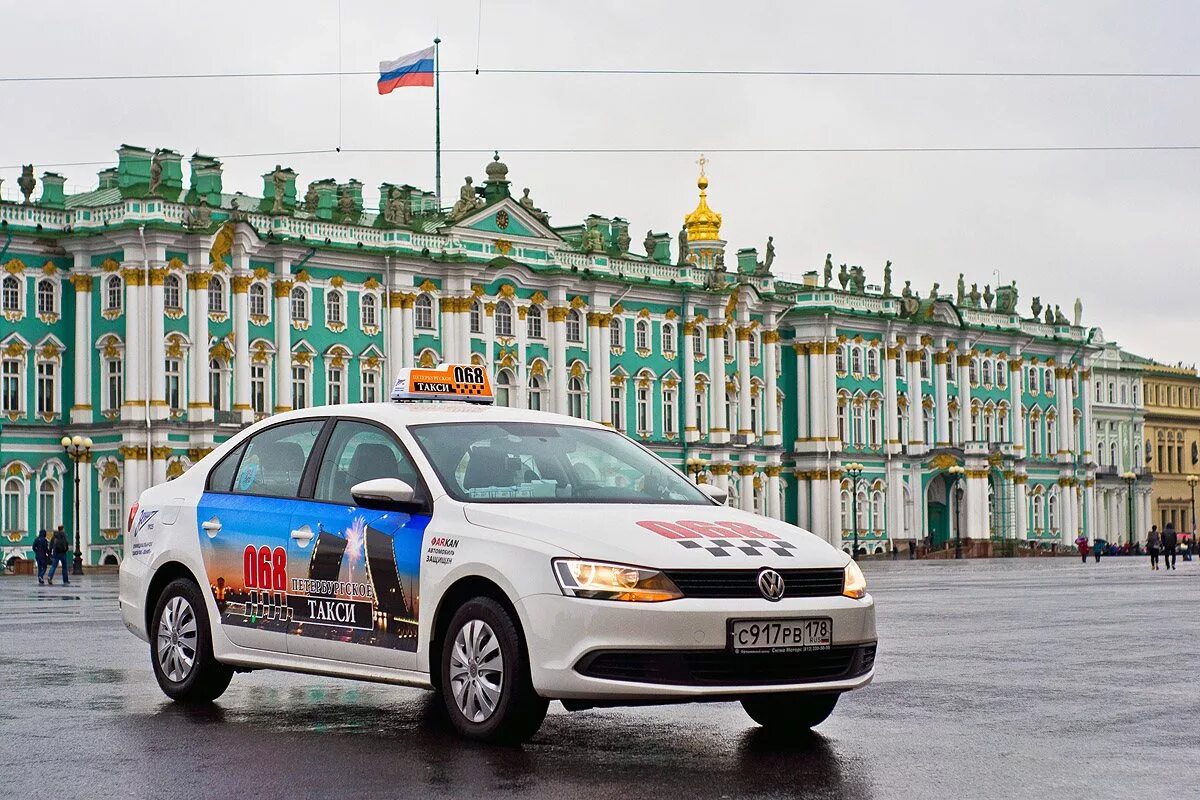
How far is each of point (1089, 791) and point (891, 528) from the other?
89.4m

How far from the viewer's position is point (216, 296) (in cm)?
6894

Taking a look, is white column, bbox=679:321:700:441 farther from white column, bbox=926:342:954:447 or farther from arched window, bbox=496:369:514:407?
white column, bbox=926:342:954:447

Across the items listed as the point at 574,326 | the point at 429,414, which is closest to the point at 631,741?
the point at 429,414

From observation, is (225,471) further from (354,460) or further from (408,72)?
(408,72)

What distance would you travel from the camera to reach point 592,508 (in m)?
10.7

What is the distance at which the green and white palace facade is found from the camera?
6656cm

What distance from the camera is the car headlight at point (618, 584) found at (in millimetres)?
9836

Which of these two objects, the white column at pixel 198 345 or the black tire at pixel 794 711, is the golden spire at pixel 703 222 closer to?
the white column at pixel 198 345

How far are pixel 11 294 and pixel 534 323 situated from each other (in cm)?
2187

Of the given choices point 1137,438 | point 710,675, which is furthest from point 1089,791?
point 1137,438

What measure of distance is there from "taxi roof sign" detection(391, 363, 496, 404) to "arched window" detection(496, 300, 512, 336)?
65354mm

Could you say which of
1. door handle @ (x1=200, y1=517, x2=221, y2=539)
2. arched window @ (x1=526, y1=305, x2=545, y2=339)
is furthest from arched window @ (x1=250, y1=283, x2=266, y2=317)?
door handle @ (x1=200, y1=517, x2=221, y2=539)

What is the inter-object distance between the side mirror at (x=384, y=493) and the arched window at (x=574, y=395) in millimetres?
69399

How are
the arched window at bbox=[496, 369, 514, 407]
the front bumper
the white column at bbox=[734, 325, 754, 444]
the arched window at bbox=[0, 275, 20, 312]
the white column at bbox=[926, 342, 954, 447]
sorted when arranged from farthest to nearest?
the white column at bbox=[926, 342, 954, 447] → the white column at bbox=[734, 325, 754, 444] → the arched window at bbox=[496, 369, 514, 407] → the arched window at bbox=[0, 275, 20, 312] → the front bumper
